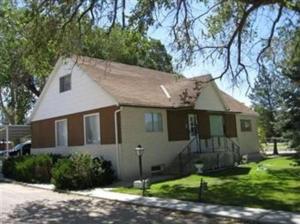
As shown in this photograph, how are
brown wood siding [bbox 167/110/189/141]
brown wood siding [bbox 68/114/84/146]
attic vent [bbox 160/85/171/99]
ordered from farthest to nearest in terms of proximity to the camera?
attic vent [bbox 160/85/171/99] → brown wood siding [bbox 167/110/189/141] → brown wood siding [bbox 68/114/84/146]

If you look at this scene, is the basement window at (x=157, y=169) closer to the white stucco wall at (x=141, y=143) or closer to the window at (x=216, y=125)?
the white stucco wall at (x=141, y=143)

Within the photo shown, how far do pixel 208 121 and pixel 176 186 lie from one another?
10164mm

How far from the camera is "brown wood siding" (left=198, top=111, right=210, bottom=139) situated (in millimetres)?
26281

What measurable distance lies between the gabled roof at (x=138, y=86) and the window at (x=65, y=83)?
4.96 feet

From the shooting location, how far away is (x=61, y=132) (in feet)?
85.8

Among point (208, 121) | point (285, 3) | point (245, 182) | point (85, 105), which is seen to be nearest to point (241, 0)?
point (285, 3)

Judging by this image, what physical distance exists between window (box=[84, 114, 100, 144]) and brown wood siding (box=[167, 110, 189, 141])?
3946mm

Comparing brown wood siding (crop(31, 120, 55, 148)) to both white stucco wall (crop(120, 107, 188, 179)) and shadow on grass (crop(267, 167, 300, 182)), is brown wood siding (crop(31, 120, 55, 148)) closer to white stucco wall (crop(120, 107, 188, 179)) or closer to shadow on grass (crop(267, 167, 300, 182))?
white stucco wall (crop(120, 107, 188, 179))

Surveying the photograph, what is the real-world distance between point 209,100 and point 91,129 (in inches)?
301

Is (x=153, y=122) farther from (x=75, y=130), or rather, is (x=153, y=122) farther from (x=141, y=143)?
(x=75, y=130)

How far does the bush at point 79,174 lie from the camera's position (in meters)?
18.5

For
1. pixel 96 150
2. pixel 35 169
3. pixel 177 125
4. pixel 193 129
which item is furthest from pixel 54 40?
pixel 193 129

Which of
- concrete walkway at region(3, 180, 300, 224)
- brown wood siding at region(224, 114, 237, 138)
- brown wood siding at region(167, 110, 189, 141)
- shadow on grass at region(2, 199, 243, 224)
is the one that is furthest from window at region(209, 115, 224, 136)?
shadow on grass at region(2, 199, 243, 224)

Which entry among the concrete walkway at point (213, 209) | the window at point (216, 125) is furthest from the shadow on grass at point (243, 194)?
the window at point (216, 125)
